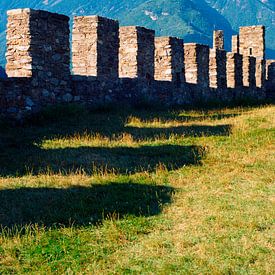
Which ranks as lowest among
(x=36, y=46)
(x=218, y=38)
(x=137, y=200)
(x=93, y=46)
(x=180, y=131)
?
(x=137, y=200)

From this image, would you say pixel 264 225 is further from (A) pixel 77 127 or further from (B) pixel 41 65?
(B) pixel 41 65

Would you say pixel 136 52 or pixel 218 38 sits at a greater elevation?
pixel 218 38

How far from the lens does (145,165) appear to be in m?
10.3

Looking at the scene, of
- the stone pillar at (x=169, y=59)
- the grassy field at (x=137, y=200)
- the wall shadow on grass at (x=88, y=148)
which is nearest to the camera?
the grassy field at (x=137, y=200)

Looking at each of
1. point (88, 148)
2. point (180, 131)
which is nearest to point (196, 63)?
point (180, 131)

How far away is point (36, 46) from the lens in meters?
15.3

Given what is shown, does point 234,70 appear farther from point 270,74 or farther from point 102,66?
point 102,66

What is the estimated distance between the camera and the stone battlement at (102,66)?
15.1 meters

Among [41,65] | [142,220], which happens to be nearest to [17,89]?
[41,65]

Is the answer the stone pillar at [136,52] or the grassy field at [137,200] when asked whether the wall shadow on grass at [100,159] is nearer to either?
the grassy field at [137,200]

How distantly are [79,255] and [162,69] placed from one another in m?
16.4

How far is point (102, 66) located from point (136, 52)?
201 centimetres

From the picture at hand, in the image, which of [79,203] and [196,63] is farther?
[196,63]

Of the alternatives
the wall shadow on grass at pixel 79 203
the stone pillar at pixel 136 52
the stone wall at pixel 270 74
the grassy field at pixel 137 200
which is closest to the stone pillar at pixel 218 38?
the stone wall at pixel 270 74
